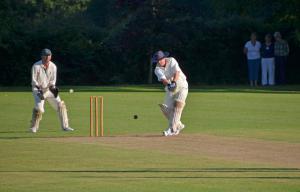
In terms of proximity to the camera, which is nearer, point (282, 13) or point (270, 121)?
point (270, 121)

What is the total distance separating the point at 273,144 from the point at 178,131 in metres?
2.97

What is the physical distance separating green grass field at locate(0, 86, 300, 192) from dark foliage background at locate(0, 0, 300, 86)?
1394 cm

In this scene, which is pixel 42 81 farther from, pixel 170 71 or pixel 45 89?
pixel 170 71

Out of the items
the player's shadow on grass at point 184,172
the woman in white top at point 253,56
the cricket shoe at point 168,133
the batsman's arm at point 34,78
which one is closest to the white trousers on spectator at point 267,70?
the woman in white top at point 253,56

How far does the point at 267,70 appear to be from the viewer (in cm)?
4541

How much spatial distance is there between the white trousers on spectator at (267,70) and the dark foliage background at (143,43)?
1.88 meters

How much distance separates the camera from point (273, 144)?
65.1 ft

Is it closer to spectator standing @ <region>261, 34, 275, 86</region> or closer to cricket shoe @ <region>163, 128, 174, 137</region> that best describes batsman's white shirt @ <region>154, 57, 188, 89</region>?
cricket shoe @ <region>163, 128, 174, 137</region>

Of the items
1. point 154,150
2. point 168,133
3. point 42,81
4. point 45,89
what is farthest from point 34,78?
point 154,150

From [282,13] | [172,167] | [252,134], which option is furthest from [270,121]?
[282,13]

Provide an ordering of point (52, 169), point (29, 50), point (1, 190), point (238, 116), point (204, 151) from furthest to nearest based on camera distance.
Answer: point (29, 50) → point (238, 116) → point (204, 151) → point (52, 169) → point (1, 190)

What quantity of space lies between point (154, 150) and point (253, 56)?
2713cm

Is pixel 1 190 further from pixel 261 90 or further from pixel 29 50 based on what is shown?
pixel 29 50

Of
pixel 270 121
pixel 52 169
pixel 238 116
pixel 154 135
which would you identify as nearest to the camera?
pixel 52 169
